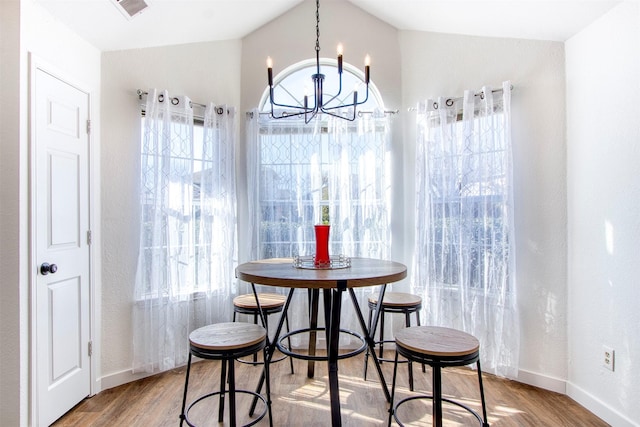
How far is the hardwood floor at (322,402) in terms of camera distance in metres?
2.07

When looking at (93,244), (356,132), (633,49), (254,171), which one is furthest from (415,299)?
(93,244)

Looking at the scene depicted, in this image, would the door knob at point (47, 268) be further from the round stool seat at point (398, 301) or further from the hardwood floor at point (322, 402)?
the round stool seat at point (398, 301)

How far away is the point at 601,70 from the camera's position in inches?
82.7

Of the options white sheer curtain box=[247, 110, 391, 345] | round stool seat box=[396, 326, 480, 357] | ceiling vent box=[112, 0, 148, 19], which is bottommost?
round stool seat box=[396, 326, 480, 357]

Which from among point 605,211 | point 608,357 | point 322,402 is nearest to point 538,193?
point 605,211

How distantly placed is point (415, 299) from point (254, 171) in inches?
66.0

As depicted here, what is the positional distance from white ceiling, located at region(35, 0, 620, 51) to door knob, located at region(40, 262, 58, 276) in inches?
56.7

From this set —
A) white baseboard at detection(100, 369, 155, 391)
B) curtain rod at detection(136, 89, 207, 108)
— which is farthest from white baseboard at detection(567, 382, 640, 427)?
curtain rod at detection(136, 89, 207, 108)

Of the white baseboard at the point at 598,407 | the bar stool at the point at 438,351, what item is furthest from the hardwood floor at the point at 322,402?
the bar stool at the point at 438,351

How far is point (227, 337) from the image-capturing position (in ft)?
6.01

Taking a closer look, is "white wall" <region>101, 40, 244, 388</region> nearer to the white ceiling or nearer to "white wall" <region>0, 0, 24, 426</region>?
the white ceiling

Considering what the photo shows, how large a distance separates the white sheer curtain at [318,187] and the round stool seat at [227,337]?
112cm

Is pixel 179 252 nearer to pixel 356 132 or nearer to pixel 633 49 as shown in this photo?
pixel 356 132

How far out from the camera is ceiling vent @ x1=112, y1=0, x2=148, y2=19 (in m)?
2.17
